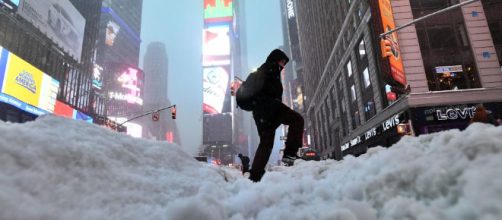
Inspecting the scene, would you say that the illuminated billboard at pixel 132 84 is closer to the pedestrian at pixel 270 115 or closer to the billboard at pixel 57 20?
the billboard at pixel 57 20

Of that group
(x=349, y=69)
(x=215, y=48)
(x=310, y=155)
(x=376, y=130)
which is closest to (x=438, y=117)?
(x=376, y=130)

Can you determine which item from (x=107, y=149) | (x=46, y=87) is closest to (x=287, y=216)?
(x=107, y=149)

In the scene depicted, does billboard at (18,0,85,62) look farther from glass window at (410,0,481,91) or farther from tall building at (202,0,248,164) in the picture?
tall building at (202,0,248,164)

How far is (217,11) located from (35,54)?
138 m

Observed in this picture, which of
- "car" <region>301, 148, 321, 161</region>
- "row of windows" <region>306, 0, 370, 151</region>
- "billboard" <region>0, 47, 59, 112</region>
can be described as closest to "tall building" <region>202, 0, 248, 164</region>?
"row of windows" <region>306, 0, 370, 151</region>

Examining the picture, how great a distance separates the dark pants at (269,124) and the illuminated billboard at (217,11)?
6977 inches

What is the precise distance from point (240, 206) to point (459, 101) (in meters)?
23.7

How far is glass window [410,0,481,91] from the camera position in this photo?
22.2m

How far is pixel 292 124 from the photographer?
16.1 feet

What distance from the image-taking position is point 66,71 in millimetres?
63844

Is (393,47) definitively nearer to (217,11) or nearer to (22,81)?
(22,81)

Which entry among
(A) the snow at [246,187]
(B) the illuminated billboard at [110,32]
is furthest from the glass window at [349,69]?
(B) the illuminated billboard at [110,32]

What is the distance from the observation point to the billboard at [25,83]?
3603 cm

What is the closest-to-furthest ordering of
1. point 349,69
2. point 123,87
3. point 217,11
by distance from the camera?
point 349,69 < point 123,87 < point 217,11
